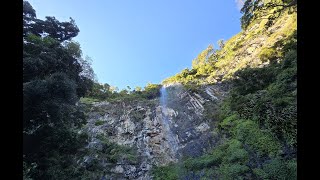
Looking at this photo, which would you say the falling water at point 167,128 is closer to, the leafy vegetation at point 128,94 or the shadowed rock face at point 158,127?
the shadowed rock face at point 158,127

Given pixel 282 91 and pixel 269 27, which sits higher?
pixel 269 27

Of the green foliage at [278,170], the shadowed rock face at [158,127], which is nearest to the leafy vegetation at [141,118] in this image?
the green foliage at [278,170]

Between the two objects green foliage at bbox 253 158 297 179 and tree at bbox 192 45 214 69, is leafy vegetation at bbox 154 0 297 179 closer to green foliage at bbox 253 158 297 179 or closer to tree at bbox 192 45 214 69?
green foliage at bbox 253 158 297 179

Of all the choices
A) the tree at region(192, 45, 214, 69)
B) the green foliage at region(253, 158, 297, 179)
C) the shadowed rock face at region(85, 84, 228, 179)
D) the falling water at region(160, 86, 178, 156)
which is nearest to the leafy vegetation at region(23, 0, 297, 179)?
the green foliage at region(253, 158, 297, 179)

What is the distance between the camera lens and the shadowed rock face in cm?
1355

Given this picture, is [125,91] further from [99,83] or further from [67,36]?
[67,36]

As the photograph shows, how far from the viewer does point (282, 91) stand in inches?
472

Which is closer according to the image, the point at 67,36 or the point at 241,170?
the point at 241,170

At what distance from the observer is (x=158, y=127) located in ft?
55.4

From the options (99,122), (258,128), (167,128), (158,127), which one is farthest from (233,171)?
(99,122)

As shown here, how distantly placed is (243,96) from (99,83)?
634 inches
